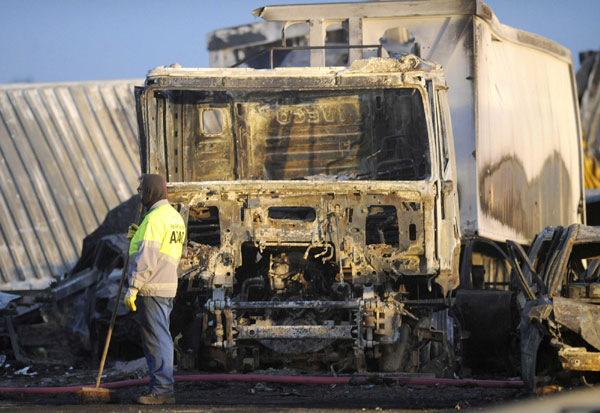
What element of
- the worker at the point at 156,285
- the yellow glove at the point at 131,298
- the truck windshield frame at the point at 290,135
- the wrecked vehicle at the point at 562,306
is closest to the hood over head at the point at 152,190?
the worker at the point at 156,285

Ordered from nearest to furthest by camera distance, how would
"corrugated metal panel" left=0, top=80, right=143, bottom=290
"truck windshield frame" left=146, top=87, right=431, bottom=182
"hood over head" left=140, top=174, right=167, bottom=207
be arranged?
"hood over head" left=140, top=174, right=167, bottom=207
"truck windshield frame" left=146, top=87, right=431, bottom=182
"corrugated metal panel" left=0, top=80, right=143, bottom=290

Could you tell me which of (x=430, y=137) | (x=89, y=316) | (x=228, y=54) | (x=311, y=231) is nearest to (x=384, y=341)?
(x=311, y=231)

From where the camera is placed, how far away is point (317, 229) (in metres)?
8.29

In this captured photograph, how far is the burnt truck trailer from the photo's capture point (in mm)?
8156

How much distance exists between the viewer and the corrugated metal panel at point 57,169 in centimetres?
1392

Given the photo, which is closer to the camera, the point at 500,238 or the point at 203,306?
the point at 203,306

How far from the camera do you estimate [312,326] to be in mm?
7914

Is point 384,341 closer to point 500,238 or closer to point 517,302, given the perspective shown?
point 517,302

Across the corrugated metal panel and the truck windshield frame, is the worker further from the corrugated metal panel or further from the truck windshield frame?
the corrugated metal panel

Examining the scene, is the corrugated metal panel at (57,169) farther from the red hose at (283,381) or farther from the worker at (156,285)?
the worker at (156,285)

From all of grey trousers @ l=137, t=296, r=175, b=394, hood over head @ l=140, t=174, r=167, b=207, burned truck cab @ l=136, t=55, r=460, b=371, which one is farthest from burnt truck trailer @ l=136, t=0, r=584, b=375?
hood over head @ l=140, t=174, r=167, b=207

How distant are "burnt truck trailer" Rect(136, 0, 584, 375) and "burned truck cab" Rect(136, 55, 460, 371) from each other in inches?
0.5

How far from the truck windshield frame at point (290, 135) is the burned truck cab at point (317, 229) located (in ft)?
0.06

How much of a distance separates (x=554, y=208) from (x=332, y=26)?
11.9 feet
